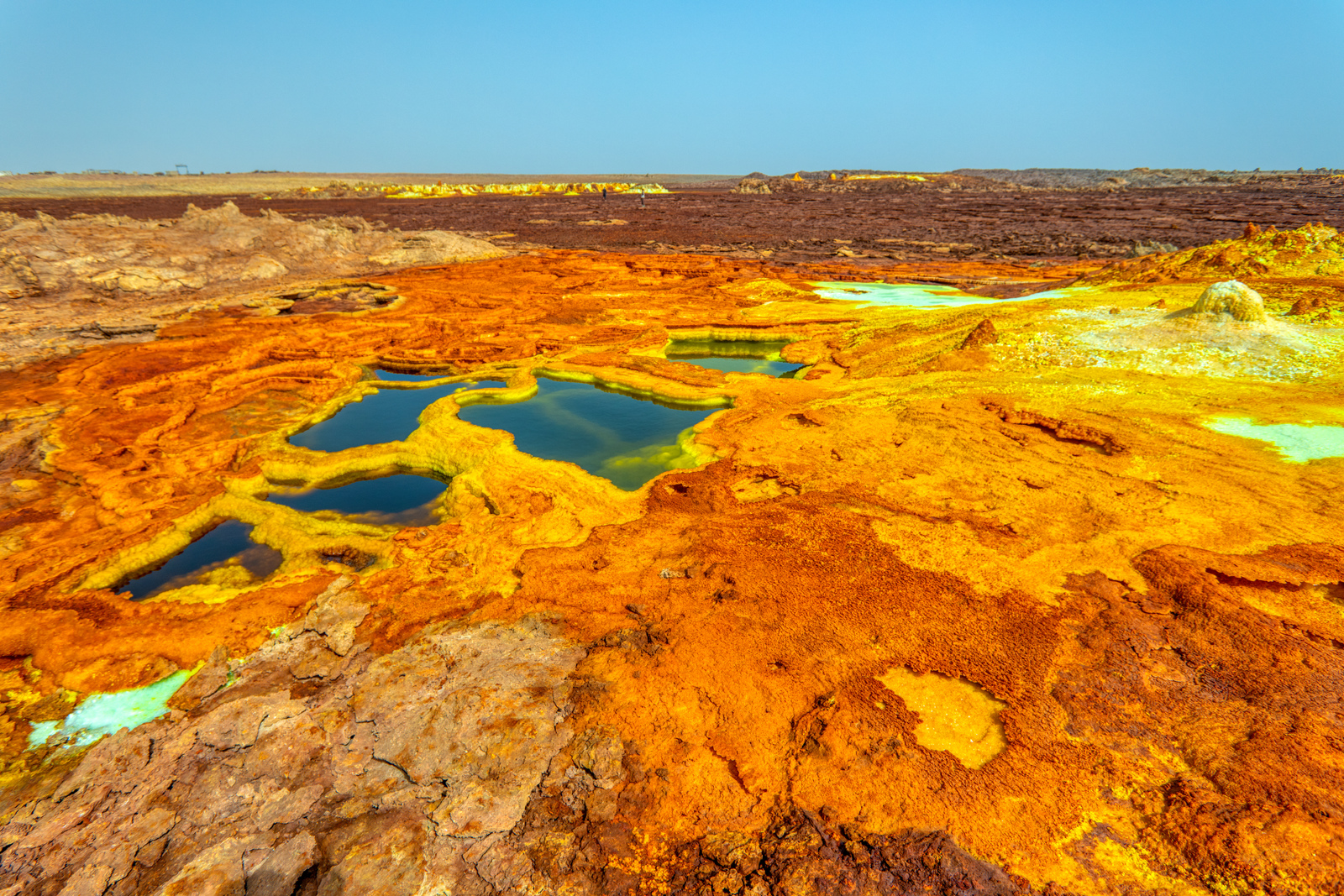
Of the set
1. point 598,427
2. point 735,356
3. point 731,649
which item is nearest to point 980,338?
point 735,356

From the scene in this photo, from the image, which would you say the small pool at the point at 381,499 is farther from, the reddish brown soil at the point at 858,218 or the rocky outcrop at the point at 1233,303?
the reddish brown soil at the point at 858,218

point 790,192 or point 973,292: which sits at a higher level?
point 790,192

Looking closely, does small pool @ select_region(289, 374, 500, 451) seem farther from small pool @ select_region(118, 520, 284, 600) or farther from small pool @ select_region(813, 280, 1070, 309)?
small pool @ select_region(813, 280, 1070, 309)

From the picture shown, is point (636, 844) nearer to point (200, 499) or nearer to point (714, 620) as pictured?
point (714, 620)

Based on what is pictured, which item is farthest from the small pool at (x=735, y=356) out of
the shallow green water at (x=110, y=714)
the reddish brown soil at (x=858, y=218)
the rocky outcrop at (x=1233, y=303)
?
the reddish brown soil at (x=858, y=218)

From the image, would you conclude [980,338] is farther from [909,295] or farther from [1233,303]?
[909,295]

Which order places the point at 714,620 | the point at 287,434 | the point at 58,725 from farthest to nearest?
the point at 287,434 → the point at 714,620 → the point at 58,725

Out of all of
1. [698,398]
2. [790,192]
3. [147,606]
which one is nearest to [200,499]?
[147,606]
